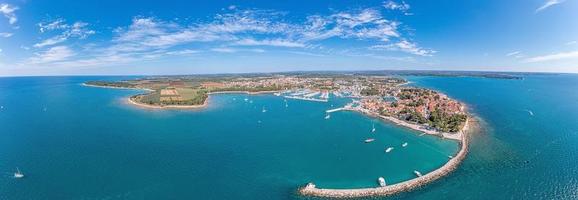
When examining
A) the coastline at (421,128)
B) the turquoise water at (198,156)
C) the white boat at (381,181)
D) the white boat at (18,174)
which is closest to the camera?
the turquoise water at (198,156)

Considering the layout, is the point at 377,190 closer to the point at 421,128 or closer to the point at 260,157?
the point at 260,157

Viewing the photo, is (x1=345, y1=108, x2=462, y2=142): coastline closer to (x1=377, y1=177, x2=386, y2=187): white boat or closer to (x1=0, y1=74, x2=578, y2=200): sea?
(x1=0, y1=74, x2=578, y2=200): sea

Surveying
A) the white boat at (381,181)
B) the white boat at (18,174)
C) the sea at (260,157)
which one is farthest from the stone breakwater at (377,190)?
the white boat at (18,174)

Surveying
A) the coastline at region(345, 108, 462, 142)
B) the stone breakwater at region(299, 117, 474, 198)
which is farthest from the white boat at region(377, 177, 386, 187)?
the coastline at region(345, 108, 462, 142)

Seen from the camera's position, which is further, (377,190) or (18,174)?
(18,174)

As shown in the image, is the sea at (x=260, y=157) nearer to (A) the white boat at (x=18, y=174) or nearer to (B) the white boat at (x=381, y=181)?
(A) the white boat at (x=18, y=174)

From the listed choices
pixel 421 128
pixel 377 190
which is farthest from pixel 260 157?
pixel 421 128
